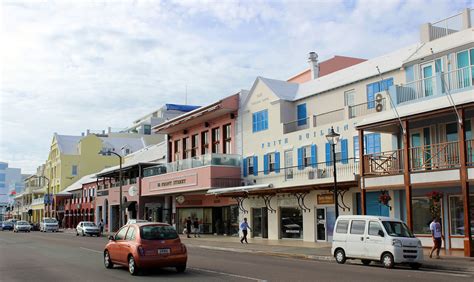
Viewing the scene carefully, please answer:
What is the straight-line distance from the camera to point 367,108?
30047 mm

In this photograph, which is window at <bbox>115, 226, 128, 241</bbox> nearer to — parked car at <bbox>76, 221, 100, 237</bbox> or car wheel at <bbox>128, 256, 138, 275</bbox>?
car wheel at <bbox>128, 256, 138, 275</bbox>

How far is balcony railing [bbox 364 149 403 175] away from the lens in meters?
25.7

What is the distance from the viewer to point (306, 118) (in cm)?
3494

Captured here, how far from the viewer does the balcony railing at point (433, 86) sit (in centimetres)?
2398

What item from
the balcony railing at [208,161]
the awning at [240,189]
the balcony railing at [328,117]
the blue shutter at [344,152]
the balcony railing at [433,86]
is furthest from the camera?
the balcony railing at [208,161]

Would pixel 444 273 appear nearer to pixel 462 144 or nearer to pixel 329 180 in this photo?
pixel 462 144

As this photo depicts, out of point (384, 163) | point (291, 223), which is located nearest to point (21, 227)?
point (291, 223)

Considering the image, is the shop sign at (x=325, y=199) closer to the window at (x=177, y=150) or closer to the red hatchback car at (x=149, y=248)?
the red hatchback car at (x=149, y=248)

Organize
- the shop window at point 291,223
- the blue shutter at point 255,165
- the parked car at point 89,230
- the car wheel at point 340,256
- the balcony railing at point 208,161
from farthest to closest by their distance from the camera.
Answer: the parked car at point 89,230
the balcony railing at point 208,161
the blue shutter at point 255,165
the shop window at point 291,223
the car wheel at point 340,256

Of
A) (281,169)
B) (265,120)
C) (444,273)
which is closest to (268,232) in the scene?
(281,169)

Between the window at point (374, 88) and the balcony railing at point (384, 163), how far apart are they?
3678 millimetres

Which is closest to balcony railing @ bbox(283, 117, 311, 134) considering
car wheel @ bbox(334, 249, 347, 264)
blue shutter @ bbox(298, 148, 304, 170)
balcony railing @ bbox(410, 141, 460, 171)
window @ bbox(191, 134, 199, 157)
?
blue shutter @ bbox(298, 148, 304, 170)

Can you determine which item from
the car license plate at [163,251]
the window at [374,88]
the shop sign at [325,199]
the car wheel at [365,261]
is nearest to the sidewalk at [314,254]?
the car wheel at [365,261]

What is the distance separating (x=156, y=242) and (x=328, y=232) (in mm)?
17666
